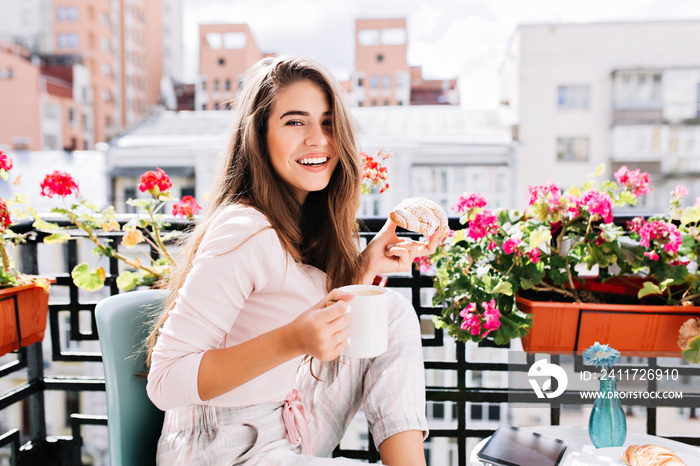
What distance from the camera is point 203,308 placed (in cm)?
67

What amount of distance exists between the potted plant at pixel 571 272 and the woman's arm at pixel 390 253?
140 millimetres

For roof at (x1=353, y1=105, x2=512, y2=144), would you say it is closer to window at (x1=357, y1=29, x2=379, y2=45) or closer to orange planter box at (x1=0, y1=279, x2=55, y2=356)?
window at (x1=357, y1=29, x2=379, y2=45)

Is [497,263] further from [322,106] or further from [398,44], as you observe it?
[398,44]

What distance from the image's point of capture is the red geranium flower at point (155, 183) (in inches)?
46.8

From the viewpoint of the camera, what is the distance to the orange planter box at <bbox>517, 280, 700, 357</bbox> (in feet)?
3.26

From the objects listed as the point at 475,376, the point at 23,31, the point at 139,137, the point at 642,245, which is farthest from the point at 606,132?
the point at 23,31

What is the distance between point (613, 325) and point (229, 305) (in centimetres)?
74

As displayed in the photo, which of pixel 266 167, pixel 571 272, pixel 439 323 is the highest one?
pixel 266 167

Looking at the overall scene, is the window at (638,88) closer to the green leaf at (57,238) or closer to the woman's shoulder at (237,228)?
the green leaf at (57,238)

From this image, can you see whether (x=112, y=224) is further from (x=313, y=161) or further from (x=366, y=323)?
(x=366, y=323)

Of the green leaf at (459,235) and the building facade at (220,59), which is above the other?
the building facade at (220,59)

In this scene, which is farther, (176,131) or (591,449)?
(176,131)

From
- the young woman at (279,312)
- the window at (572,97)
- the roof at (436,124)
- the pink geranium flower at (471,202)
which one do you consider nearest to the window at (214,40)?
the roof at (436,124)

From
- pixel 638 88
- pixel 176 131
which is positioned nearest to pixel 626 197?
pixel 176 131
